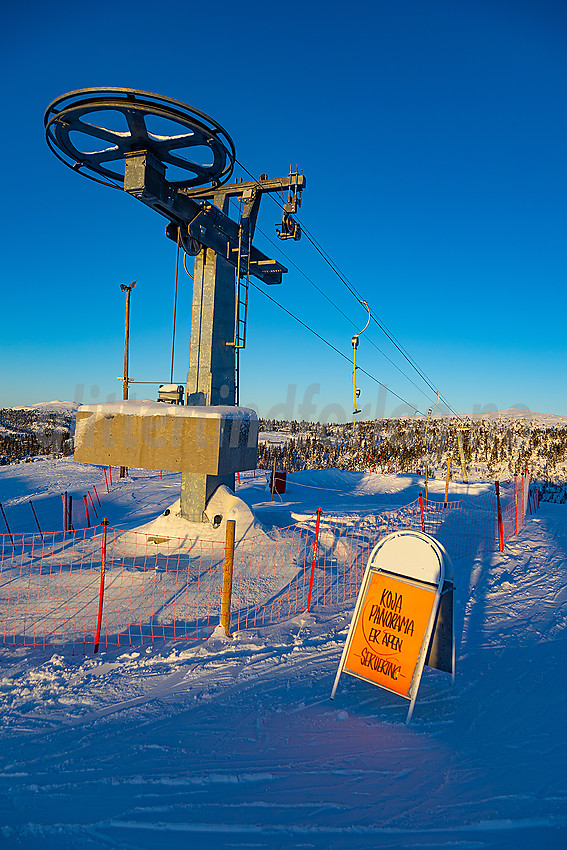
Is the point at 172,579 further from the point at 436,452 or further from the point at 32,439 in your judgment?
the point at 32,439

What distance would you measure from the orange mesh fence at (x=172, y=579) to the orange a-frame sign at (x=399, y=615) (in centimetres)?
246

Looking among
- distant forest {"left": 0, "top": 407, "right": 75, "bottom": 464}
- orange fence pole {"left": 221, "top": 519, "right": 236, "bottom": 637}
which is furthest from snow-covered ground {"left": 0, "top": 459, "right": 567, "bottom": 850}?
distant forest {"left": 0, "top": 407, "right": 75, "bottom": 464}

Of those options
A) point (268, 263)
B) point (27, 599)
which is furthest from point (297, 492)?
point (27, 599)

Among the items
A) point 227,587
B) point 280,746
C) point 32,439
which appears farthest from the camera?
point 32,439

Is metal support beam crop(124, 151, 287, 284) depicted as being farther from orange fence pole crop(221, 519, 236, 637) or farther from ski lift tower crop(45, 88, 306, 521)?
orange fence pole crop(221, 519, 236, 637)

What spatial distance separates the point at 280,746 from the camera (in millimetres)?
3869

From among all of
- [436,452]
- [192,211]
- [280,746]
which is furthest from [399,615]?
[436,452]

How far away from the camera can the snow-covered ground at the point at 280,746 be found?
3006mm

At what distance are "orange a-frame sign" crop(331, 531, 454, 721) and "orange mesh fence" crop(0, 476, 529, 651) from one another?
2464mm

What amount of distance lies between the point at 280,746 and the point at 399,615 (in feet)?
5.33

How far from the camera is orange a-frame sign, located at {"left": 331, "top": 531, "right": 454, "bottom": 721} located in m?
4.53

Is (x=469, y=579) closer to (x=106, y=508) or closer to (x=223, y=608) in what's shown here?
(x=223, y=608)

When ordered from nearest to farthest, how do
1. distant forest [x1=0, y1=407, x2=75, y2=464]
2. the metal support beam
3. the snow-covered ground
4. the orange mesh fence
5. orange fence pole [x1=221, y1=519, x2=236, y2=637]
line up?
1. the snow-covered ground
2. orange fence pole [x1=221, y1=519, x2=236, y2=637]
3. the orange mesh fence
4. the metal support beam
5. distant forest [x1=0, y1=407, x2=75, y2=464]

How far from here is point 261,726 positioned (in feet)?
13.7
